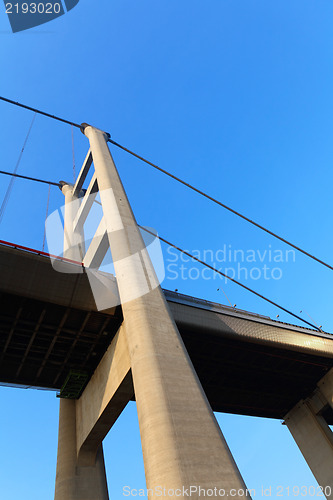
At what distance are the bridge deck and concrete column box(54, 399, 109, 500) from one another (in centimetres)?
322

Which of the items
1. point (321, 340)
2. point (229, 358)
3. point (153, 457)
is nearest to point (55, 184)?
point (229, 358)

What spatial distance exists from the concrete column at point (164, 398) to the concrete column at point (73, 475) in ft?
30.4

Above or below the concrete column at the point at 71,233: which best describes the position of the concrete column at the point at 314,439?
below

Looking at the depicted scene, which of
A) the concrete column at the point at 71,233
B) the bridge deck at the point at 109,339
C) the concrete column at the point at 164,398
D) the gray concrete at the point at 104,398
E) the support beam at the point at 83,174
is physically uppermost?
the support beam at the point at 83,174

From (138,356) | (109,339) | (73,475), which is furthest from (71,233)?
(138,356)

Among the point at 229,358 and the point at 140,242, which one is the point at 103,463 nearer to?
the point at 229,358

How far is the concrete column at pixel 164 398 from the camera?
374 inches

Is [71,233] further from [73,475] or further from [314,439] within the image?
[314,439]

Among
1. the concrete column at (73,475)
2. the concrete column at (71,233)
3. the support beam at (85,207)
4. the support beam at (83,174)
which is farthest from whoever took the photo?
the support beam at (83,174)

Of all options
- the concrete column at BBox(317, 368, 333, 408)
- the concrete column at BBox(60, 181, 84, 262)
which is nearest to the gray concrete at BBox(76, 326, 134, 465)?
the concrete column at BBox(60, 181, 84, 262)

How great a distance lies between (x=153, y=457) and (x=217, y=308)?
38.2 feet

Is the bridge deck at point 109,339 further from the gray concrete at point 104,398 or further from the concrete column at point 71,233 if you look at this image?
the concrete column at point 71,233

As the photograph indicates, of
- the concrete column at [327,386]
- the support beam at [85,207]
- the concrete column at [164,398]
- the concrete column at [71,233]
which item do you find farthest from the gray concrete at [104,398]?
the concrete column at [327,386]

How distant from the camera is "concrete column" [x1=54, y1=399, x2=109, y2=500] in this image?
57.1 feet
